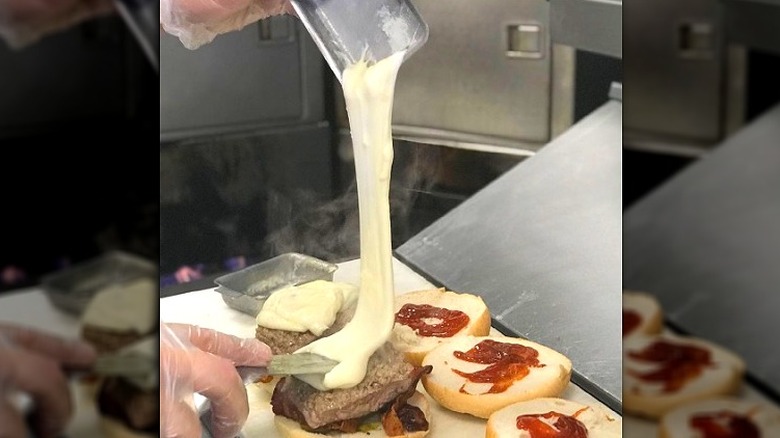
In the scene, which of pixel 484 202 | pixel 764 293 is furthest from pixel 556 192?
pixel 764 293

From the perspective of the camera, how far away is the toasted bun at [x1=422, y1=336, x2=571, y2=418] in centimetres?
69

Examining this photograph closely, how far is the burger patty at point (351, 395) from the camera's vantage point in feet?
2.15

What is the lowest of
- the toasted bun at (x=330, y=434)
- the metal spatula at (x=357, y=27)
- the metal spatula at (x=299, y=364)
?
the toasted bun at (x=330, y=434)

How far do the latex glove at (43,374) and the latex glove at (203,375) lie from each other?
1.41 ft

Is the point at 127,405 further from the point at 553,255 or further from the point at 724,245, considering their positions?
the point at 553,255

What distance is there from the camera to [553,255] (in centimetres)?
72

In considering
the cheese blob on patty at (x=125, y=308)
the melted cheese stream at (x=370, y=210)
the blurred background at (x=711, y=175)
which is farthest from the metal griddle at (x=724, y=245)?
the melted cheese stream at (x=370, y=210)

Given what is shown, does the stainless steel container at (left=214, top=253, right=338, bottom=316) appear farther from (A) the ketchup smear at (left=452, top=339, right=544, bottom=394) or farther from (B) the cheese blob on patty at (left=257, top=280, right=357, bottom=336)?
(A) the ketchup smear at (left=452, top=339, right=544, bottom=394)

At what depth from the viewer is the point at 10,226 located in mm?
238

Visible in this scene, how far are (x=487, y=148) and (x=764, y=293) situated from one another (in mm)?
500

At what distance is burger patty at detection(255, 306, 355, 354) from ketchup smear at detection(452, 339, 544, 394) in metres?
0.10

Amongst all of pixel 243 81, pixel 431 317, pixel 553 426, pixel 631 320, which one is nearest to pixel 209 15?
pixel 243 81

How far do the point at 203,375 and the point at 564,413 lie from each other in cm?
27

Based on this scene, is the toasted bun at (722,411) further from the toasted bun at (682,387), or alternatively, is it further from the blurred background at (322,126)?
the blurred background at (322,126)
